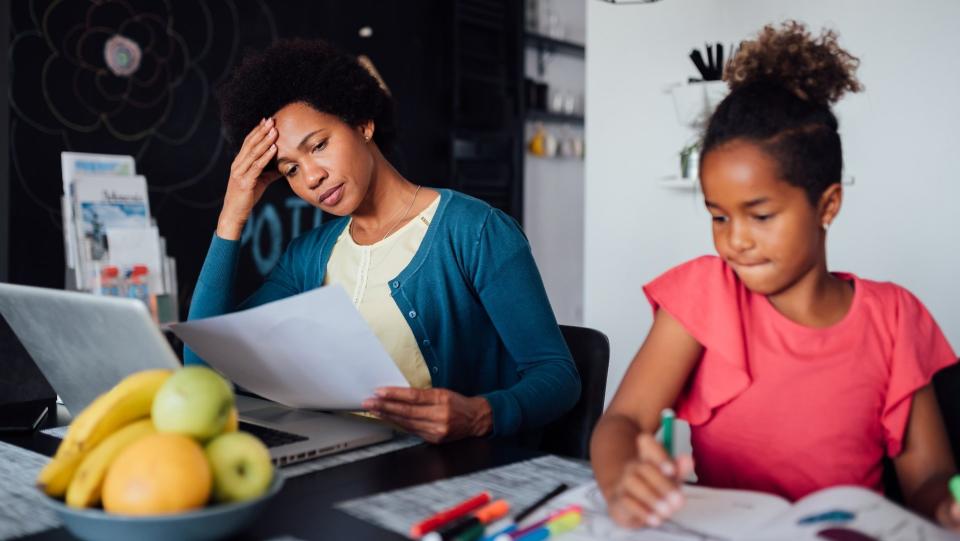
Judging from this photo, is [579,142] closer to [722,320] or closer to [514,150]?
[514,150]

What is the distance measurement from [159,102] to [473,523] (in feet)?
9.43

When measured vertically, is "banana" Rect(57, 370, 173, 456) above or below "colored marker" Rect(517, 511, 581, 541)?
above

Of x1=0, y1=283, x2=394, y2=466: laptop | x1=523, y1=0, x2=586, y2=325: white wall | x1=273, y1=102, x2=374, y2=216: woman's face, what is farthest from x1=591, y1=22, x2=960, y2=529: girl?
x1=523, y1=0, x2=586, y2=325: white wall

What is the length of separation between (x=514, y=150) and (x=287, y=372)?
3795mm

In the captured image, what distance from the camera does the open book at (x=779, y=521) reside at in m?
0.73

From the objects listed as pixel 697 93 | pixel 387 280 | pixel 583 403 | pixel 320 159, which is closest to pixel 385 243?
pixel 387 280

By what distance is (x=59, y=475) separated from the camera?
743mm

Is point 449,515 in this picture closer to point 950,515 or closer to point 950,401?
point 950,515

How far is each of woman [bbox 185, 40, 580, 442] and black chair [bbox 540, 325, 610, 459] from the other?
0.32 feet

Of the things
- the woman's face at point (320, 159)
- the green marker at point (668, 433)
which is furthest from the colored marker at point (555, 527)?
the woman's face at point (320, 159)

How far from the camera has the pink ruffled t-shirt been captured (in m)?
1.04

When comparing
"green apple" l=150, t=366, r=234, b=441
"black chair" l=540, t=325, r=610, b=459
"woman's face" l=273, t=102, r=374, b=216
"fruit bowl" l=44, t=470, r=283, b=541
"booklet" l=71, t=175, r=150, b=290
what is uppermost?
"woman's face" l=273, t=102, r=374, b=216

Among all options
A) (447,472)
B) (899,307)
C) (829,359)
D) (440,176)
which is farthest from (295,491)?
(440,176)

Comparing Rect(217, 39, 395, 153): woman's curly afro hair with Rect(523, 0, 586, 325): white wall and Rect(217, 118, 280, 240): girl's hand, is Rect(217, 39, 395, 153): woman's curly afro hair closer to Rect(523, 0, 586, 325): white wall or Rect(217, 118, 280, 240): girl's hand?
Rect(217, 118, 280, 240): girl's hand
